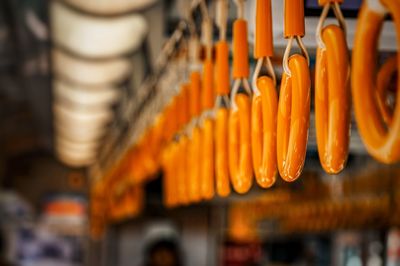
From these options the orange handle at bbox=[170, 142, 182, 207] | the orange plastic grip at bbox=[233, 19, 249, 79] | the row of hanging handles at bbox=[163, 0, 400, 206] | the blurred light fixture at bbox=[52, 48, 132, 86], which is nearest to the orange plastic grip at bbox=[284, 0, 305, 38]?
the row of hanging handles at bbox=[163, 0, 400, 206]

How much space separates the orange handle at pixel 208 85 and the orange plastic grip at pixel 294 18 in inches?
32.7

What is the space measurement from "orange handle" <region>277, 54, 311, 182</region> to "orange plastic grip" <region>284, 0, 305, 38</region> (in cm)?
3

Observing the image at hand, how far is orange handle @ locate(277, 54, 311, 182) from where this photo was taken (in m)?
1.08

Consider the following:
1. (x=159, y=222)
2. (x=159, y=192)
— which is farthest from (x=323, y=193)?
(x=159, y=222)

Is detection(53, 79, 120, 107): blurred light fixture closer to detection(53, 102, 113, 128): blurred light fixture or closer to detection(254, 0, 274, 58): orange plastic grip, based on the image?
detection(53, 102, 113, 128): blurred light fixture

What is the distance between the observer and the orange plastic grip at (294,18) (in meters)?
1.08

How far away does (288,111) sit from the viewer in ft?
3.76

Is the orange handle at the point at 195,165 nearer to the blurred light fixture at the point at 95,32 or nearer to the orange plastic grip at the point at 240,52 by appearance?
the orange plastic grip at the point at 240,52

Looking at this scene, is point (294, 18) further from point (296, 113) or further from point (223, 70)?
point (223, 70)

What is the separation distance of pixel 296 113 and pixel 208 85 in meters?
0.86

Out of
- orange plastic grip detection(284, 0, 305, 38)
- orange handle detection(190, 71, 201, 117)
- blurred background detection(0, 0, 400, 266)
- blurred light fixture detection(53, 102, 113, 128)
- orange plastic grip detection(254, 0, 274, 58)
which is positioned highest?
blurred light fixture detection(53, 102, 113, 128)

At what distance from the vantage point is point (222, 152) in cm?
177

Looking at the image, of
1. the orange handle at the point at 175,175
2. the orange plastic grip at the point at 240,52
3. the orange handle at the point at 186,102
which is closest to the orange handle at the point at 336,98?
the orange plastic grip at the point at 240,52

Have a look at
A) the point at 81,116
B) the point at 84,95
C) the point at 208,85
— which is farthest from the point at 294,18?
the point at 81,116
